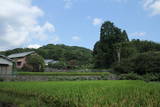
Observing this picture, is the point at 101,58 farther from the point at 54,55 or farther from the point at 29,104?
the point at 29,104

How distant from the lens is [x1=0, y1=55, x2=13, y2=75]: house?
98.0ft

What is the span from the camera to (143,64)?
29.8m

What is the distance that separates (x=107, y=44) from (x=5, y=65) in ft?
95.8

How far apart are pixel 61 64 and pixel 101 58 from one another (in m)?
10.8

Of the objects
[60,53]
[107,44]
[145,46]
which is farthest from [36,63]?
A: [60,53]

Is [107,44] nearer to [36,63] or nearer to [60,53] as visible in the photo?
[36,63]

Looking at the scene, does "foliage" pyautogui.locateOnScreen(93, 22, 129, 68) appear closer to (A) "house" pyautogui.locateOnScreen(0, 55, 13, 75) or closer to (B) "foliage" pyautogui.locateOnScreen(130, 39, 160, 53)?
(B) "foliage" pyautogui.locateOnScreen(130, 39, 160, 53)

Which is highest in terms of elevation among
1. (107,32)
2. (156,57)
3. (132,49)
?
(107,32)

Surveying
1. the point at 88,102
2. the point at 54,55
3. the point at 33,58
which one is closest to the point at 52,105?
the point at 88,102

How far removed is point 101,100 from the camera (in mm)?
6672

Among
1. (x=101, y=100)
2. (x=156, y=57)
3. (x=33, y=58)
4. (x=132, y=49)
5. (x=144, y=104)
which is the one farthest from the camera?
(x=132, y=49)

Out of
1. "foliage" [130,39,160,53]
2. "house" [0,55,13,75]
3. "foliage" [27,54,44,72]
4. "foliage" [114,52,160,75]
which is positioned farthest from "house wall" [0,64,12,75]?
"foliage" [130,39,160,53]

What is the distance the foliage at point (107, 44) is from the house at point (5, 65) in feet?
88.1

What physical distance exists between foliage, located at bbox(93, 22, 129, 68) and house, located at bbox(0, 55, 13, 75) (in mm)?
26853
